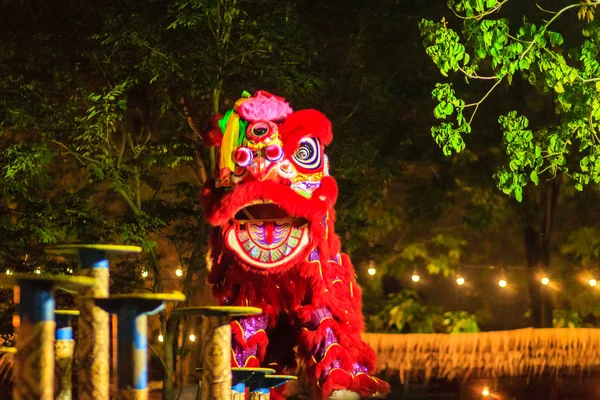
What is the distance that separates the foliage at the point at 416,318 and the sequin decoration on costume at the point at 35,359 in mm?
8887

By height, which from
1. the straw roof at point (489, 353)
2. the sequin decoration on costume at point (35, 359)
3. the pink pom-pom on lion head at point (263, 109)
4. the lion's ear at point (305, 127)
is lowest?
the sequin decoration on costume at point (35, 359)

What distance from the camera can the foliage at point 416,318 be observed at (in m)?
12.3

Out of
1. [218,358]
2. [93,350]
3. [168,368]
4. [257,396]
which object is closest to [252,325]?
[257,396]

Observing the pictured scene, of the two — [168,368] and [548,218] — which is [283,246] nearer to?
[168,368]

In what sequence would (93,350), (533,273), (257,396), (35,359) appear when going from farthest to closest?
(533,273)
(257,396)
(93,350)
(35,359)

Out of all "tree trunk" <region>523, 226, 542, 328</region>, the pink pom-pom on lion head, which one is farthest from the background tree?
"tree trunk" <region>523, 226, 542, 328</region>

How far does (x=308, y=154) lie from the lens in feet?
25.0

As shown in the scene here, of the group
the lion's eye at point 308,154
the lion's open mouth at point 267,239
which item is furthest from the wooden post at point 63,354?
the lion's eye at point 308,154

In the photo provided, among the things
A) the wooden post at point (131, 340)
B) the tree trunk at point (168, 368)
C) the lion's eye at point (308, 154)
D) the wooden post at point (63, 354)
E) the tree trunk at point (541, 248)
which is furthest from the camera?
the tree trunk at point (541, 248)

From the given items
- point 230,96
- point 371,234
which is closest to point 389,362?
point 371,234

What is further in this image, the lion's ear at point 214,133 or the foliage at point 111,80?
the foliage at point 111,80

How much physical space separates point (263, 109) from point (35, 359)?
4190mm

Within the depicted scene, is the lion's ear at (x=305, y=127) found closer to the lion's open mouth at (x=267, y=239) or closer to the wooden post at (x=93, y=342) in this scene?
the lion's open mouth at (x=267, y=239)

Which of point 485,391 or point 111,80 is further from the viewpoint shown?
point 485,391
